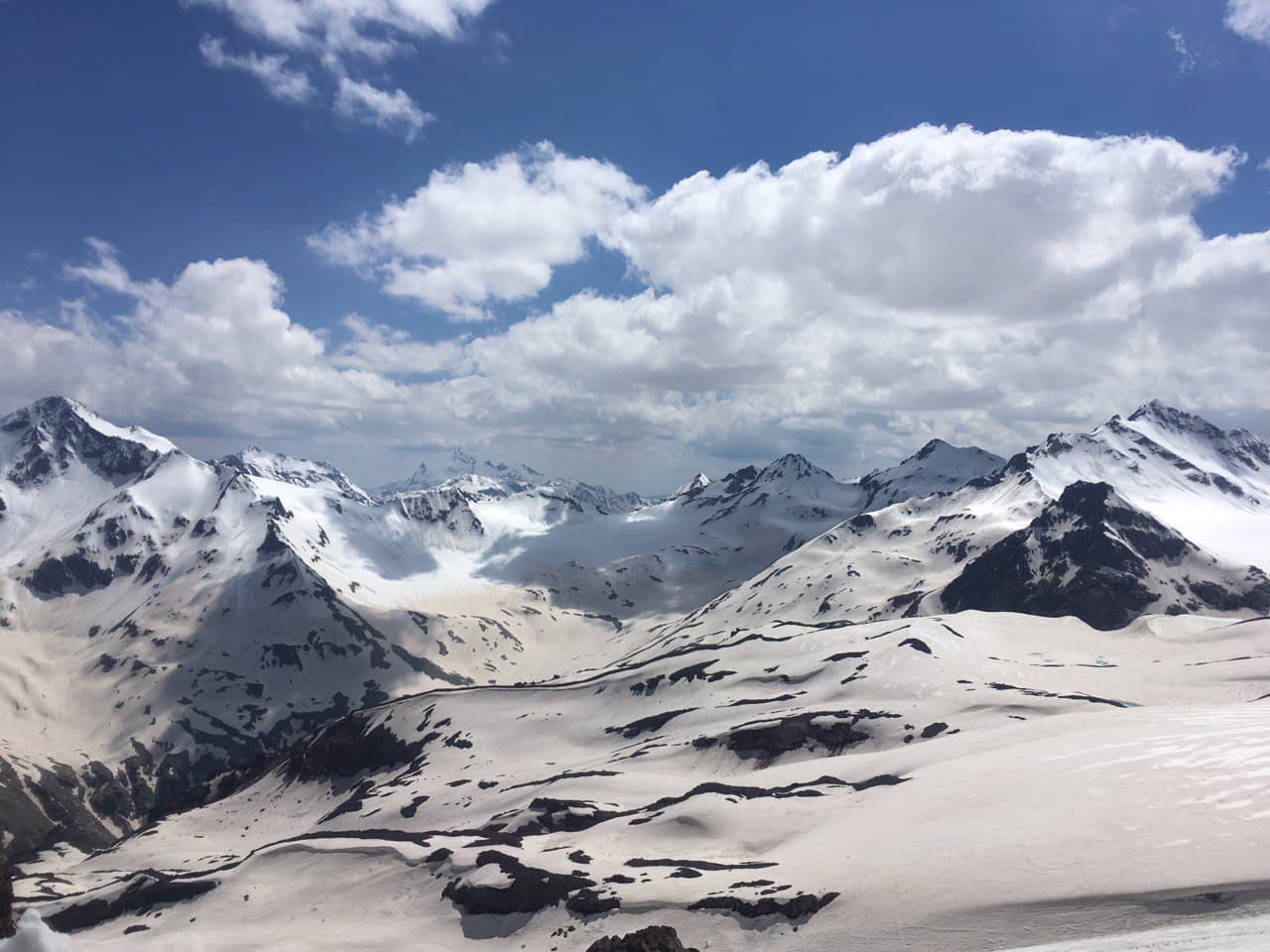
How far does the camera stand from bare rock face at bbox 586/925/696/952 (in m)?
42.0

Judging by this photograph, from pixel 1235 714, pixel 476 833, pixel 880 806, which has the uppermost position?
pixel 1235 714

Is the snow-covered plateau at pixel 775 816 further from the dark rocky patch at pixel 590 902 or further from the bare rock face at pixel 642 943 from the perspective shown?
the bare rock face at pixel 642 943

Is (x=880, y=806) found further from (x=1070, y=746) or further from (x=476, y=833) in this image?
(x=476, y=833)

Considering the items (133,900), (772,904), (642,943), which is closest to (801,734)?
(772,904)

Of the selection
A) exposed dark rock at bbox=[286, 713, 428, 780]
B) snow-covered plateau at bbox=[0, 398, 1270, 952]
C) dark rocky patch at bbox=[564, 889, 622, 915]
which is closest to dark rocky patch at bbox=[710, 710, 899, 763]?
snow-covered plateau at bbox=[0, 398, 1270, 952]

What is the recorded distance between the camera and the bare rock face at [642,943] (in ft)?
138

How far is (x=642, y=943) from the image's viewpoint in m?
42.2

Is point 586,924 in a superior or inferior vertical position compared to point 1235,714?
inferior

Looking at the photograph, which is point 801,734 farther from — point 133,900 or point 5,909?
point 5,909

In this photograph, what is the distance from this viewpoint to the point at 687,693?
16912 cm

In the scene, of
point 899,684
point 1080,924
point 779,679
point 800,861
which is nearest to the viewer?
point 1080,924

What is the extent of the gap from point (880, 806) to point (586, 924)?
30242 mm

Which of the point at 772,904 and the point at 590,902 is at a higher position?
the point at 772,904

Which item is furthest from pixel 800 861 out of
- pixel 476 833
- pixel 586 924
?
pixel 476 833
